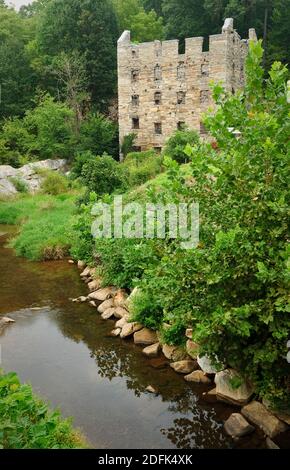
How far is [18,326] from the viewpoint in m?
11.0

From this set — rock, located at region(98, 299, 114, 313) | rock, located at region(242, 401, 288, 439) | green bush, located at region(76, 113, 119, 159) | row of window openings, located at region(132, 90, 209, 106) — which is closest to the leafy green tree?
row of window openings, located at region(132, 90, 209, 106)

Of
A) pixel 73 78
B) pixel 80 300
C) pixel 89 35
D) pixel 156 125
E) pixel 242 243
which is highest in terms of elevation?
pixel 89 35

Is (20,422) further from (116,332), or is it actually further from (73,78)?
(73,78)

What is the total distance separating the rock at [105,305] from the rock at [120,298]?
14 centimetres

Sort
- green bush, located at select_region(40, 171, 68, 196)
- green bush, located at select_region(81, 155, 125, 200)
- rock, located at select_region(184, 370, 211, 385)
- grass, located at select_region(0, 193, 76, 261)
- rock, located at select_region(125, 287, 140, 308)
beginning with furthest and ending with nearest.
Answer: green bush, located at select_region(40, 171, 68, 196), green bush, located at select_region(81, 155, 125, 200), grass, located at select_region(0, 193, 76, 261), rock, located at select_region(125, 287, 140, 308), rock, located at select_region(184, 370, 211, 385)

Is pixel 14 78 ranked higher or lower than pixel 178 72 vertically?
lower

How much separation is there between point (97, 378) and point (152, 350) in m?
1.25

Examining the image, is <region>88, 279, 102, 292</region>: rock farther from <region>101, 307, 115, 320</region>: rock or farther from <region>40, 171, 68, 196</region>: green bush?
<region>40, 171, 68, 196</region>: green bush

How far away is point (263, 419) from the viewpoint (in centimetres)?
700

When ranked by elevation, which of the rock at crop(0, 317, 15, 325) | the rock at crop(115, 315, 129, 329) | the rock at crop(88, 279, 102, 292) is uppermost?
the rock at crop(115, 315, 129, 329)

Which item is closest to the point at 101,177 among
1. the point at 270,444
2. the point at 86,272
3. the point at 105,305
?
the point at 86,272

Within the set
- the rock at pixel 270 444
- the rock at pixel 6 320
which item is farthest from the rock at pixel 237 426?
the rock at pixel 6 320

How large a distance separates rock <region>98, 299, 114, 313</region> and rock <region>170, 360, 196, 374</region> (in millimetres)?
3212

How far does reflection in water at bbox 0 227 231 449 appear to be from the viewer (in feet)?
23.4
